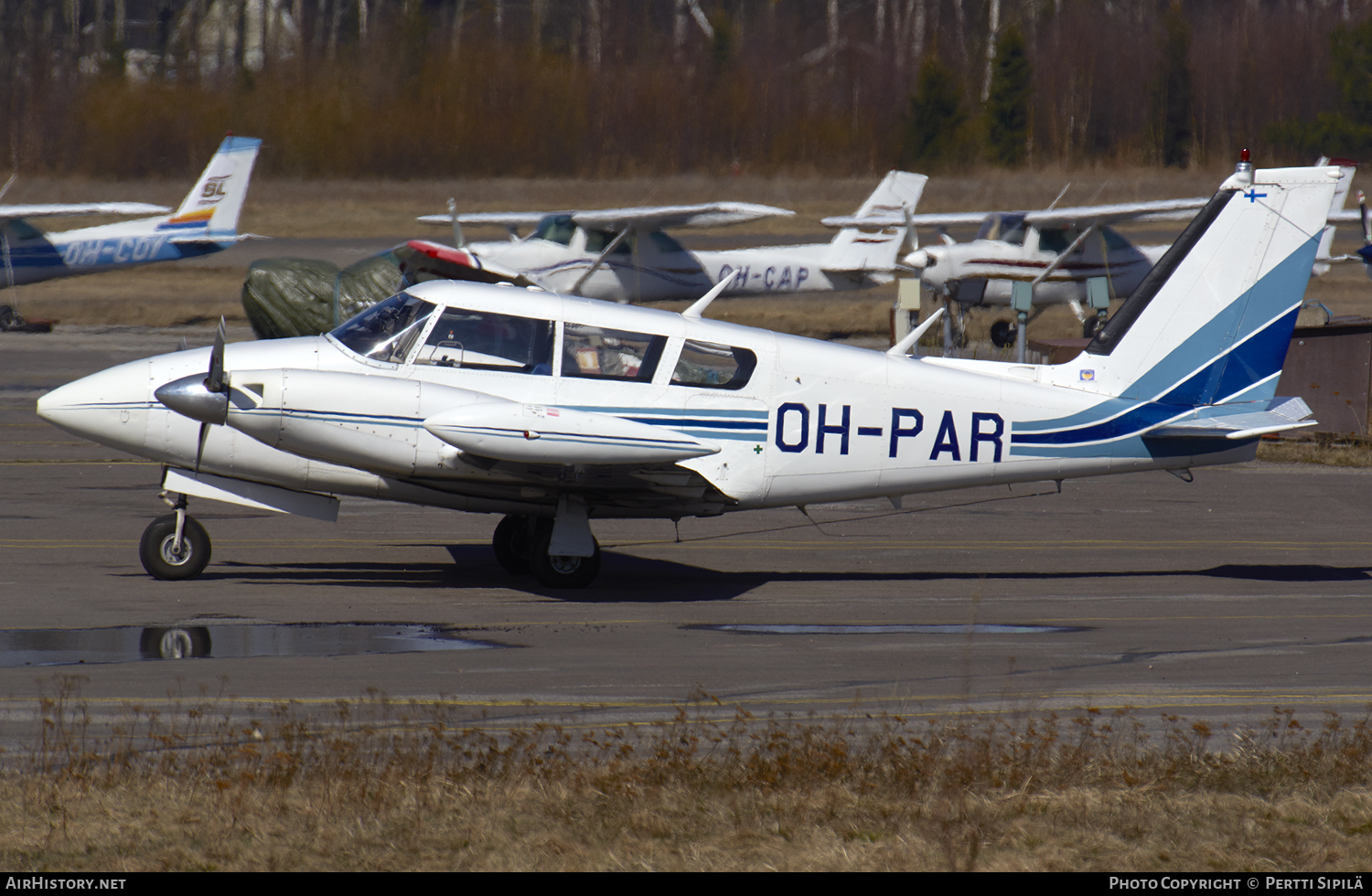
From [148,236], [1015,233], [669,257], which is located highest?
[1015,233]

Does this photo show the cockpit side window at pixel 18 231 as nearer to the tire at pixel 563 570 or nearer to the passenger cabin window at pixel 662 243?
the passenger cabin window at pixel 662 243

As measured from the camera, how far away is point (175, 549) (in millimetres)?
11773

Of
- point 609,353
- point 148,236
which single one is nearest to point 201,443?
point 609,353

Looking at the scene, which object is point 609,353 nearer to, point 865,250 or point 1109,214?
point 1109,214

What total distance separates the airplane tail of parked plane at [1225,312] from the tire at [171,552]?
7325 mm

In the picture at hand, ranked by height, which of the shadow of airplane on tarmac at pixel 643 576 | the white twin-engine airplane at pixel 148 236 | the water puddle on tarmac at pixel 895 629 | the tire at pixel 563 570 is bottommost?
the white twin-engine airplane at pixel 148 236

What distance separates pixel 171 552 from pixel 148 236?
28398 millimetres

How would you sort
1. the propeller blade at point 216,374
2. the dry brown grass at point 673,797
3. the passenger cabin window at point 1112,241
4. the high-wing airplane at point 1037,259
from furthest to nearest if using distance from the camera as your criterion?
the passenger cabin window at point 1112,241 → the high-wing airplane at point 1037,259 → the propeller blade at point 216,374 → the dry brown grass at point 673,797

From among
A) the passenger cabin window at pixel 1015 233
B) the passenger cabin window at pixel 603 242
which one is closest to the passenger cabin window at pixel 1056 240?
the passenger cabin window at pixel 1015 233

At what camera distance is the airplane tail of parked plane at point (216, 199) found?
124 ft

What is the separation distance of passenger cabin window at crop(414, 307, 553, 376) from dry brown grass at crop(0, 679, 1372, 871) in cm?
444

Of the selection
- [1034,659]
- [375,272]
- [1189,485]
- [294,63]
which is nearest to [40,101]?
[294,63]

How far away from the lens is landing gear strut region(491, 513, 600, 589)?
11836 mm

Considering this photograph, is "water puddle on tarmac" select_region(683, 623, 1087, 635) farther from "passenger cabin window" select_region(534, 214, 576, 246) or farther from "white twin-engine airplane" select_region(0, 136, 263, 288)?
"white twin-engine airplane" select_region(0, 136, 263, 288)
